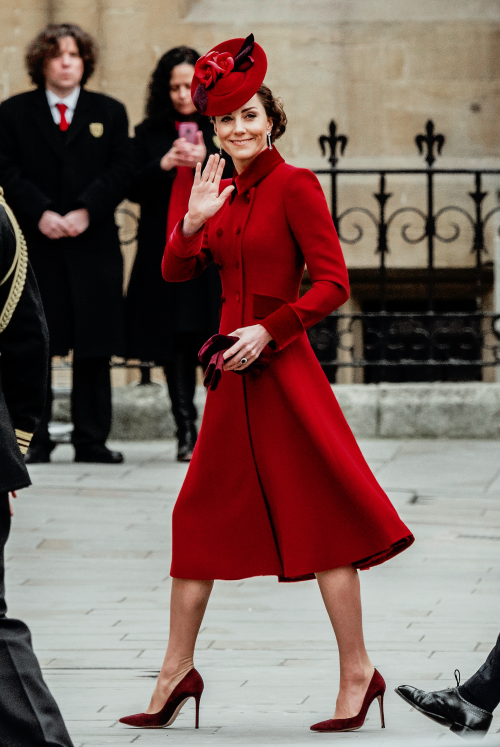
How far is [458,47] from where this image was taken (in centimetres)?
1110

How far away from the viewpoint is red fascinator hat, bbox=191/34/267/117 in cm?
382

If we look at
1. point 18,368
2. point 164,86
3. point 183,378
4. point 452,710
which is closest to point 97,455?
point 183,378

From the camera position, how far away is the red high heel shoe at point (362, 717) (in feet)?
12.3

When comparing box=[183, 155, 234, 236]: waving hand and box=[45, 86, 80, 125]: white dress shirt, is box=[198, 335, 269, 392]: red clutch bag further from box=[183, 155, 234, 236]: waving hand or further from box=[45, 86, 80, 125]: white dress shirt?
box=[45, 86, 80, 125]: white dress shirt

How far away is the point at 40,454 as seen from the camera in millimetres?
8188

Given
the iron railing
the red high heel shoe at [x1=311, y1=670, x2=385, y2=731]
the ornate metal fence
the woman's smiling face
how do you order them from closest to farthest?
the red high heel shoe at [x1=311, y1=670, x2=385, y2=731] < the woman's smiling face < the iron railing < the ornate metal fence

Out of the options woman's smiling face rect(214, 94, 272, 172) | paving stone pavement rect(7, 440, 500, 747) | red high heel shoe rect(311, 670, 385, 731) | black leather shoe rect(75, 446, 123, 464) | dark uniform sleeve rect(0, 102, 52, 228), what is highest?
woman's smiling face rect(214, 94, 272, 172)

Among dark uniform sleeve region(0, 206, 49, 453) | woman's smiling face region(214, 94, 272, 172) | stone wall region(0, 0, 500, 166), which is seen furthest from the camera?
stone wall region(0, 0, 500, 166)

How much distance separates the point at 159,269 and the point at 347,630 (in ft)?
14.9

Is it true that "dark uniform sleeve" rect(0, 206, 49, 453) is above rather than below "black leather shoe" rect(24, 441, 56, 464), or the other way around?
above

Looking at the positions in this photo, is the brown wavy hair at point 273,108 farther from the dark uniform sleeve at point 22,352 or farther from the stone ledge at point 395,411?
the stone ledge at point 395,411

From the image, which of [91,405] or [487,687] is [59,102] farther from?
[487,687]

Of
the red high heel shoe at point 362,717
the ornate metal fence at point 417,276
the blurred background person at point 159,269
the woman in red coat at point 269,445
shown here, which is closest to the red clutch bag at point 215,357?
the woman in red coat at point 269,445

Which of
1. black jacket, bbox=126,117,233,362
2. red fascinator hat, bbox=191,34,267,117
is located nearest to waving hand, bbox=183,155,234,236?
red fascinator hat, bbox=191,34,267,117
